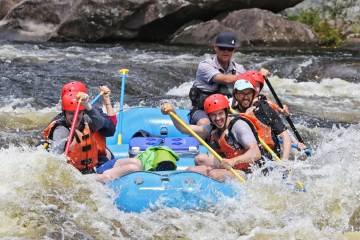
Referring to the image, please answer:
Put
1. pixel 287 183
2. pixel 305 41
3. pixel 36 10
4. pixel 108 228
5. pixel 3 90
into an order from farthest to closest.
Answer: pixel 36 10
pixel 305 41
pixel 3 90
pixel 287 183
pixel 108 228

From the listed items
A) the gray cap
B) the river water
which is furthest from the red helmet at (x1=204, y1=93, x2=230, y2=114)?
the gray cap

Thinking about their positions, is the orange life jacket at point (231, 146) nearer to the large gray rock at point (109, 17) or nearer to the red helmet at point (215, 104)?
the red helmet at point (215, 104)

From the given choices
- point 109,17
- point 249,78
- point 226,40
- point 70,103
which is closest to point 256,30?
point 109,17

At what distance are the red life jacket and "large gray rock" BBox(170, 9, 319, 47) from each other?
437 inches

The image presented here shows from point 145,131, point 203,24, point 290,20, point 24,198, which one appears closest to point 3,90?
point 145,131

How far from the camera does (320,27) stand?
1798 centimetres

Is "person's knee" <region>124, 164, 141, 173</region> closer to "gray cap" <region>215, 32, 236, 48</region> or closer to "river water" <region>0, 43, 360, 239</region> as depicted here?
"river water" <region>0, 43, 360, 239</region>

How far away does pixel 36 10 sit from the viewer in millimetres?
18422

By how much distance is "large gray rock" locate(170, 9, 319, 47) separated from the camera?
16.8m

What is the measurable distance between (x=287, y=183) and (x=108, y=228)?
1.64 m

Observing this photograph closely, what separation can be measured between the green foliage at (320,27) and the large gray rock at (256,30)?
0.96 feet

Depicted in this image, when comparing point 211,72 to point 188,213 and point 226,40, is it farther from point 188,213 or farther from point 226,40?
point 188,213

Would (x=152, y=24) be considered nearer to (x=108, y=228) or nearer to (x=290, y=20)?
(x=290, y=20)

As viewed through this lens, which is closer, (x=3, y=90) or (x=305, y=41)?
(x=3, y=90)
